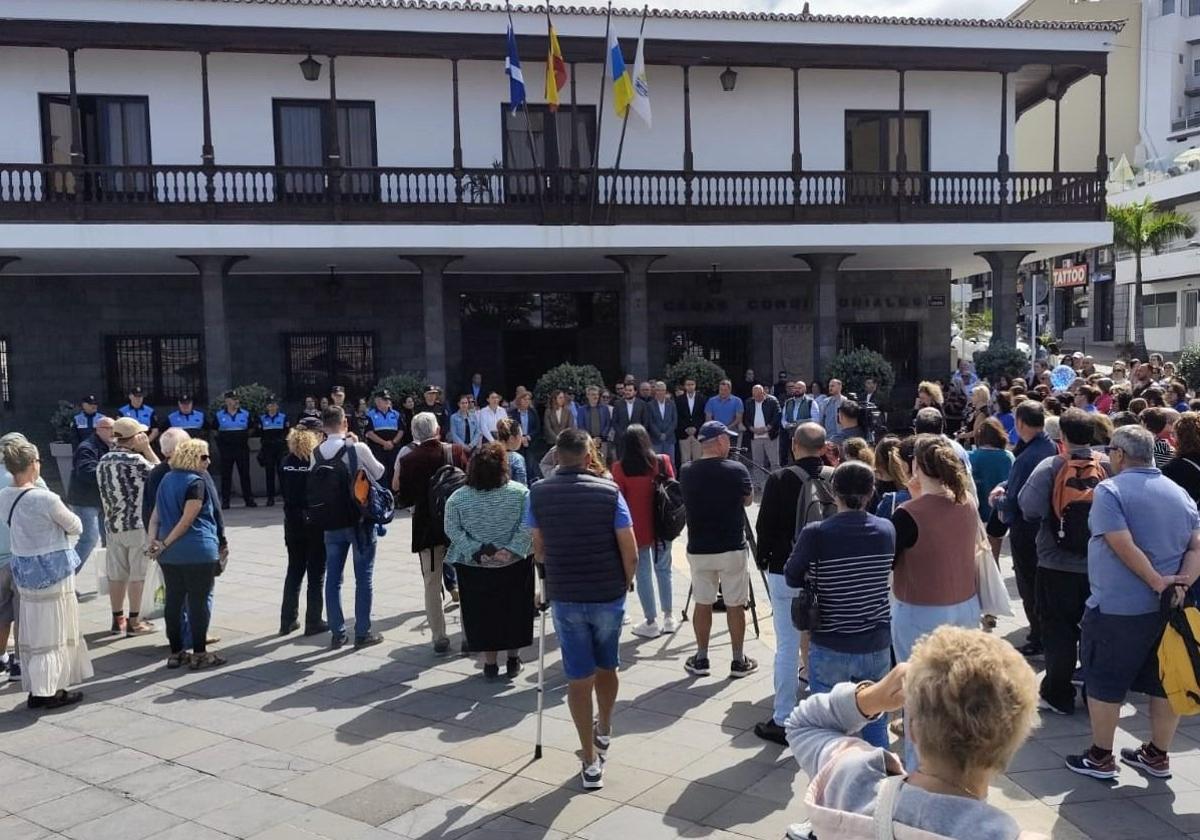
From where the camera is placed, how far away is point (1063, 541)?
5.89m

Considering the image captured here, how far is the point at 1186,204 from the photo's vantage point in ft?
127

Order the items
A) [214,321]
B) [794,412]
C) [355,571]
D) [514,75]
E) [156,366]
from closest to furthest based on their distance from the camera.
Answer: [355,571] < [794,412] < [514,75] < [214,321] < [156,366]

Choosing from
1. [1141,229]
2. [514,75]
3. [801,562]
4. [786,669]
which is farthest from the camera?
[1141,229]

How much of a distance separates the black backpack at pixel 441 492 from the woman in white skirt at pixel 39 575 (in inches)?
93.9

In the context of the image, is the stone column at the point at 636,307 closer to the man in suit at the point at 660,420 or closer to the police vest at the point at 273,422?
the man in suit at the point at 660,420

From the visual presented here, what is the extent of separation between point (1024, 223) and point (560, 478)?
56.3 feet

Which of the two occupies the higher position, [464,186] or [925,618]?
[464,186]

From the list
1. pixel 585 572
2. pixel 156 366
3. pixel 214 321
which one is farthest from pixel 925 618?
pixel 156 366

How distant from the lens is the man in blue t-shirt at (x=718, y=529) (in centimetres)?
673

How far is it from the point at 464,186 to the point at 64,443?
8.10 m

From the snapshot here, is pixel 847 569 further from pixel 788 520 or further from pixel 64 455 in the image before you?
pixel 64 455

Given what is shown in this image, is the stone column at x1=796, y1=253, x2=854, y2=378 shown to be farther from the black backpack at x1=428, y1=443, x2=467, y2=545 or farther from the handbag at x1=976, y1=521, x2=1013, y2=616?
the handbag at x1=976, y1=521, x2=1013, y2=616

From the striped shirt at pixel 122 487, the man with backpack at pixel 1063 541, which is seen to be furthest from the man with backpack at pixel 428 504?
the man with backpack at pixel 1063 541

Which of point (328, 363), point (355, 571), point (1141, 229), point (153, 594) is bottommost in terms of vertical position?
point (153, 594)
